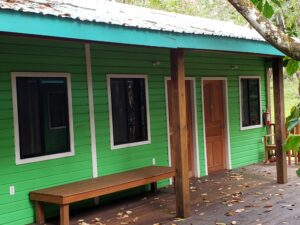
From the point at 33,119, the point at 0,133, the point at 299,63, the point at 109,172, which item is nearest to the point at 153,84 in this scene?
the point at 109,172

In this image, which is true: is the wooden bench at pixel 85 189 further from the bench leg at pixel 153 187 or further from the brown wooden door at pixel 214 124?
the brown wooden door at pixel 214 124

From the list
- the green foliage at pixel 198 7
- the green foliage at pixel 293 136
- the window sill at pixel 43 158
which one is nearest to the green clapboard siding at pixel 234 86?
the window sill at pixel 43 158

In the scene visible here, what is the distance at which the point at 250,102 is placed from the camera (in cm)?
1128

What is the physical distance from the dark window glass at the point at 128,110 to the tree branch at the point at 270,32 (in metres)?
4.00

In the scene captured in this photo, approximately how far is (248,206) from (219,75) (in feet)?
12.8

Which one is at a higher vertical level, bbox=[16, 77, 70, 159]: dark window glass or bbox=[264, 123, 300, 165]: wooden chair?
bbox=[16, 77, 70, 159]: dark window glass

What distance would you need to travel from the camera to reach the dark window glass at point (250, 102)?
11055 mm

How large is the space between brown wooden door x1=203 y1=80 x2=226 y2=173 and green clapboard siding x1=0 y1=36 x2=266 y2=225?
0.25m

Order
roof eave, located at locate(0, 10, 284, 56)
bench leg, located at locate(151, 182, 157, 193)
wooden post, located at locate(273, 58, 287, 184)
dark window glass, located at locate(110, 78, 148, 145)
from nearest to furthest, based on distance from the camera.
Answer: roof eave, located at locate(0, 10, 284, 56), dark window glass, located at locate(110, 78, 148, 145), bench leg, located at locate(151, 182, 157, 193), wooden post, located at locate(273, 58, 287, 184)

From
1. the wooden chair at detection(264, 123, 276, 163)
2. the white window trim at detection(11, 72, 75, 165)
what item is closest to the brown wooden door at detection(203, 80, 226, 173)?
the wooden chair at detection(264, 123, 276, 163)

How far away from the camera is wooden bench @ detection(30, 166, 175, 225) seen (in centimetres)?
586

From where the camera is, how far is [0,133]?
602 centimetres

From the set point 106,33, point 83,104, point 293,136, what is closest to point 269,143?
point 83,104

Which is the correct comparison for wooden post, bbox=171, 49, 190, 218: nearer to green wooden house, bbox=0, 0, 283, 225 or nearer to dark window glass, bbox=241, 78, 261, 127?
green wooden house, bbox=0, 0, 283, 225
